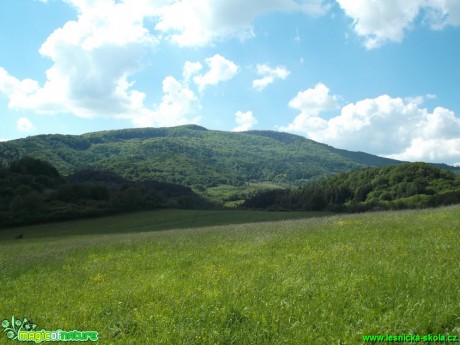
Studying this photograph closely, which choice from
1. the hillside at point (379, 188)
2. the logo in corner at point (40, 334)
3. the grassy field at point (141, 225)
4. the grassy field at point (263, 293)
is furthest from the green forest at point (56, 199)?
the logo in corner at point (40, 334)

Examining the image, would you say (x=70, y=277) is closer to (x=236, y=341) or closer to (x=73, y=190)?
(x=236, y=341)

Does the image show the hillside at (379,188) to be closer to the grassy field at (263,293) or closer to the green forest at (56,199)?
the green forest at (56,199)

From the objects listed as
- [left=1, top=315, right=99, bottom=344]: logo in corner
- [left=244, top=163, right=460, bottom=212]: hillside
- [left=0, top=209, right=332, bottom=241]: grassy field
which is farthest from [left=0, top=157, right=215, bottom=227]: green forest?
[left=1, top=315, right=99, bottom=344]: logo in corner

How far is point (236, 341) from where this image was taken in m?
6.53

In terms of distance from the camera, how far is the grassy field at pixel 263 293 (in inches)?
264

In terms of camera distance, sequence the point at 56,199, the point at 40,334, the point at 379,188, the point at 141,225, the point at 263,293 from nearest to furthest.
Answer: the point at 40,334
the point at 263,293
the point at 141,225
the point at 56,199
the point at 379,188

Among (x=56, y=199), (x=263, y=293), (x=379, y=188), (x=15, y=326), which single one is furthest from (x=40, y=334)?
(x=379, y=188)

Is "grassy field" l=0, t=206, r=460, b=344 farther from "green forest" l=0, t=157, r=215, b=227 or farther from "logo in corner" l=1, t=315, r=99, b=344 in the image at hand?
"green forest" l=0, t=157, r=215, b=227

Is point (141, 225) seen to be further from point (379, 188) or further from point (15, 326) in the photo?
point (379, 188)

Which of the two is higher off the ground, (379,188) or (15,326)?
(379,188)

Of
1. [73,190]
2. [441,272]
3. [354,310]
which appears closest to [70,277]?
[354,310]

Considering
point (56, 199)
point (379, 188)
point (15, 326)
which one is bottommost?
point (15, 326)

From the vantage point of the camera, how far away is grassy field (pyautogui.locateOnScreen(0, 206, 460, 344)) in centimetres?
670

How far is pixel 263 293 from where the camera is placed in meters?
8.76
